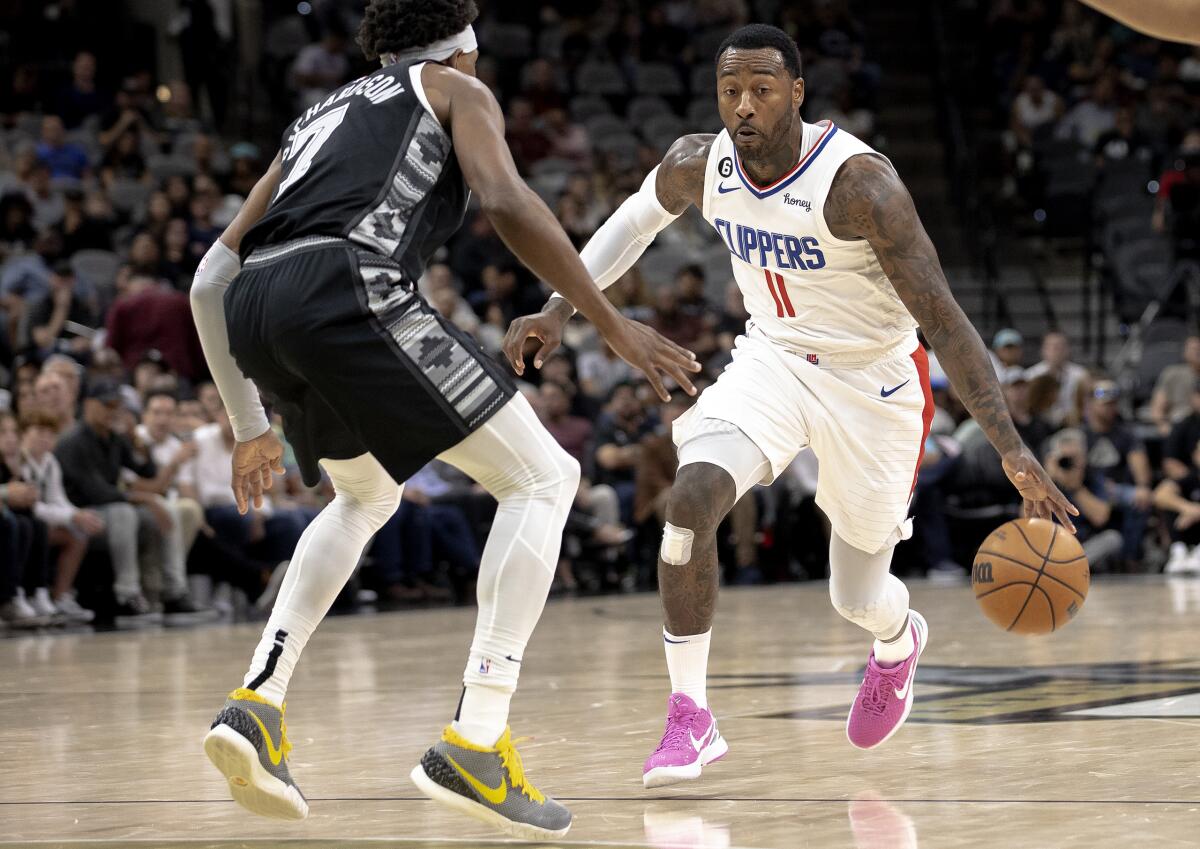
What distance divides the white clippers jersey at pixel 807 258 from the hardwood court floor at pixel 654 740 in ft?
4.01

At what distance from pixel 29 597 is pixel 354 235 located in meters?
7.54

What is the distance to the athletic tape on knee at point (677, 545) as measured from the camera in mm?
4957

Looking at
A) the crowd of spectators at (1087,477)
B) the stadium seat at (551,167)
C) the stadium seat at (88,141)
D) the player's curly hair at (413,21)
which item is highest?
the player's curly hair at (413,21)

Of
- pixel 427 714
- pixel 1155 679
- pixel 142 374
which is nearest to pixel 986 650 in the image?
pixel 1155 679

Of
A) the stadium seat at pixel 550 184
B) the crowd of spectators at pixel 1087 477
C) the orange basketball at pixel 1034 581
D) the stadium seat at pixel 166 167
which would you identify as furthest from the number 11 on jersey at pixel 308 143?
the stadium seat at pixel 550 184

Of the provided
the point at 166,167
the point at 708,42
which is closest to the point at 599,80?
the point at 708,42

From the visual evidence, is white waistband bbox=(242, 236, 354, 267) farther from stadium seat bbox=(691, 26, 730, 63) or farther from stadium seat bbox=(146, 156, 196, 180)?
stadium seat bbox=(691, 26, 730, 63)

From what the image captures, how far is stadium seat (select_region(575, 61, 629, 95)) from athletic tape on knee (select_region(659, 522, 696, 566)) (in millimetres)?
15418

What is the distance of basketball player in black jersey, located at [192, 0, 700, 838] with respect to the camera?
3.93 m

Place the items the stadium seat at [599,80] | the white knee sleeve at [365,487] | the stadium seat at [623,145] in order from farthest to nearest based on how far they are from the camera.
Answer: the stadium seat at [599,80], the stadium seat at [623,145], the white knee sleeve at [365,487]

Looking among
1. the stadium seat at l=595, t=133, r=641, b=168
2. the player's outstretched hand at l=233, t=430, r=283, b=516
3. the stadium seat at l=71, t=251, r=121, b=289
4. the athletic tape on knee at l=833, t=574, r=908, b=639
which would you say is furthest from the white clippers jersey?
the stadium seat at l=595, t=133, r=641, b=168

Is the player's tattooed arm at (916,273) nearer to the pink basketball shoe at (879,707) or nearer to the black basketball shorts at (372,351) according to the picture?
the pink basketball shoe at (879,707)

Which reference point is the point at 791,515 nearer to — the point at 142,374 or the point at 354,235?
the point at 142,374

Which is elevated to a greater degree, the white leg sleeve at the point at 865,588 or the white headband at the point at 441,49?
the white headband at the point at 441,49
